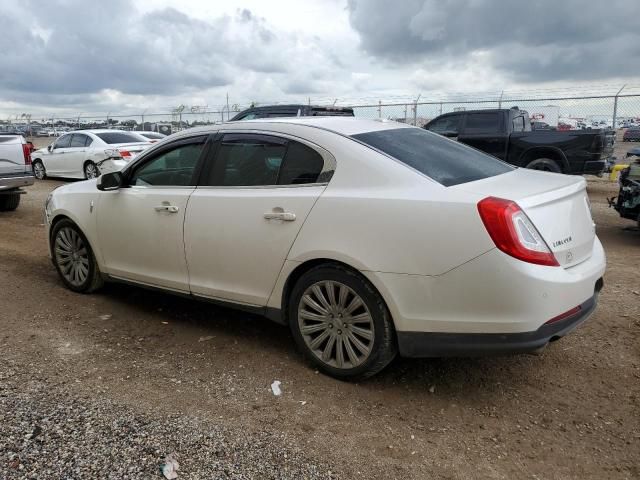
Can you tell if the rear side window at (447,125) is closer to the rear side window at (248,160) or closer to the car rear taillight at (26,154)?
the car rear taillight at (26,154)

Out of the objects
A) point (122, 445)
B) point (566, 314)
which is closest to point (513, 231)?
point (566, 314)

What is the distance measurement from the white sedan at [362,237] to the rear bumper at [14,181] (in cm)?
644

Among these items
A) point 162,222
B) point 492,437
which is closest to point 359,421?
point 492,437

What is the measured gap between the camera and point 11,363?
380 cm

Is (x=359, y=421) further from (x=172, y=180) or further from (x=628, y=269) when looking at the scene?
(x=628, y=269)

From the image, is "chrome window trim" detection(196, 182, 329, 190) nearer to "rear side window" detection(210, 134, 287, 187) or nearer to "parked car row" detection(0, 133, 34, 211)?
"rear side window" detection(210, 134, 287, 187)

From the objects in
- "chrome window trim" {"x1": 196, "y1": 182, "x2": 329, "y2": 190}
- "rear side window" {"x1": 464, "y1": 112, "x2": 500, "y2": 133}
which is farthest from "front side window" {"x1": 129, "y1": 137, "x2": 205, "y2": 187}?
"rear side window" {"x1": 464, "y1": 112, "x2": 500, "y2": 133}

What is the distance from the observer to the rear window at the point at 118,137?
14867 mm

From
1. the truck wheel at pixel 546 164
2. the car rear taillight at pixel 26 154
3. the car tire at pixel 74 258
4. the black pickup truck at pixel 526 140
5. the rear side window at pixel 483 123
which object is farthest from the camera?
the rear side window at pixel 483 123

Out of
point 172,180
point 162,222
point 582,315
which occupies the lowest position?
point 582,315

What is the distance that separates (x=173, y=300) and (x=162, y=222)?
1.20 m

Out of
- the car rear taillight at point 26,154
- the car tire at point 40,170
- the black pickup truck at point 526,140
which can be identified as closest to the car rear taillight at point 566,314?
the black pickup truck at point 526,140

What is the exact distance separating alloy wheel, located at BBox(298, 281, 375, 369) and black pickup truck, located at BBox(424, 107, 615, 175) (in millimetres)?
9825

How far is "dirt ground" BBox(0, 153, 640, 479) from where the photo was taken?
2814mm
